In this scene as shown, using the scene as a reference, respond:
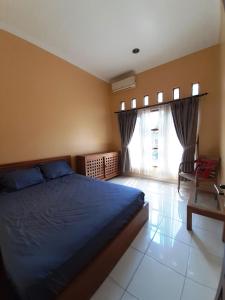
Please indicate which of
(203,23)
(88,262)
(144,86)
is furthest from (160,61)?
(88,262)

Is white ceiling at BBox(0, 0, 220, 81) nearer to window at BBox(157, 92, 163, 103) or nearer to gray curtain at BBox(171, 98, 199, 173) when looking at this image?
window at BBox(157, 92, 163, 103)

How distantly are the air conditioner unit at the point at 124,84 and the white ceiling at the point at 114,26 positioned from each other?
22.1 inches

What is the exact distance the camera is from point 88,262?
106 cm

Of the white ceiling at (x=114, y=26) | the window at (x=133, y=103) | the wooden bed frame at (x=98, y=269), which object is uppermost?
the white ceiling at (x=114, y=26)

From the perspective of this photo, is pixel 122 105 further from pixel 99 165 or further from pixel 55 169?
pixel 55 169

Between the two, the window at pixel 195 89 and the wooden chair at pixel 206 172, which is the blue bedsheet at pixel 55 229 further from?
the window at pixel 195 89

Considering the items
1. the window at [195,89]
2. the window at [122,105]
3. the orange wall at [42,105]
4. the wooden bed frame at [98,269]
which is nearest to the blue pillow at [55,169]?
Result: the orange wall at [42,105]

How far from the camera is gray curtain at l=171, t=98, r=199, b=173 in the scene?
2.86 meters

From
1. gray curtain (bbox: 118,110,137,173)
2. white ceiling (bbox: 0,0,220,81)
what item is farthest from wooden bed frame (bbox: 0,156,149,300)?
white ceiling (bbox: 0,0,220,81)

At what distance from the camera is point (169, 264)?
52.6 inches

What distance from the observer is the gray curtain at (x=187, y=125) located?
2.86 meters

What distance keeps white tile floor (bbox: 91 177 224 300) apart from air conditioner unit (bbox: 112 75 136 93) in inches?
124

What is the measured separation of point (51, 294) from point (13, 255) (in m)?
0.36

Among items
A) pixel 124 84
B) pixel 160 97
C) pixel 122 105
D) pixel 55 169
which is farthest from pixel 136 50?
pixel 55 169
